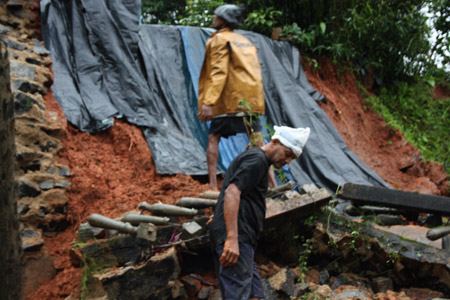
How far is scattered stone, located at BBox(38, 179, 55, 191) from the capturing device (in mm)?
3797

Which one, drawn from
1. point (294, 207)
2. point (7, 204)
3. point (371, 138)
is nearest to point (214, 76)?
point (294, 207)

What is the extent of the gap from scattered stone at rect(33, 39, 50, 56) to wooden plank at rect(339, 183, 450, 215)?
381cm

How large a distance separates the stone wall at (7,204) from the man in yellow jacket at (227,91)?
352 centimetres

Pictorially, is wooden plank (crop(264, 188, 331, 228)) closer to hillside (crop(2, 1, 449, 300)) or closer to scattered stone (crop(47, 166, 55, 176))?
hillside (crop(2, 1, 449, 300))

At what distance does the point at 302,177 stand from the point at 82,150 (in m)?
3.20

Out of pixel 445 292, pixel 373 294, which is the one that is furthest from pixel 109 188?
pixel 445 292

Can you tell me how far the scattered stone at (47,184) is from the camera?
12.5ft

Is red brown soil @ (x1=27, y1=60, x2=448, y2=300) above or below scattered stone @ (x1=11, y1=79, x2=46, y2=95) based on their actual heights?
below

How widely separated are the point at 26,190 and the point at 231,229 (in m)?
2.14

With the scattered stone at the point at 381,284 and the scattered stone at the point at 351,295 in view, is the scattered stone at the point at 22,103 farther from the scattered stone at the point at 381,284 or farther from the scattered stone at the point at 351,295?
the scattered stone at the point at 381,284

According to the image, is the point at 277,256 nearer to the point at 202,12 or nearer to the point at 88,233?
the point at 88,233

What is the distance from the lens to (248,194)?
8.82ft

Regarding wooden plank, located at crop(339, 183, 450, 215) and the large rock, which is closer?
the large rock

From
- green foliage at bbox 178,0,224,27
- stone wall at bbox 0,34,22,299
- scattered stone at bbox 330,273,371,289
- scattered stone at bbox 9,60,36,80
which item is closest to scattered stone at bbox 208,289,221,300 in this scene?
scattered stone at bbox 330,273,371,289
